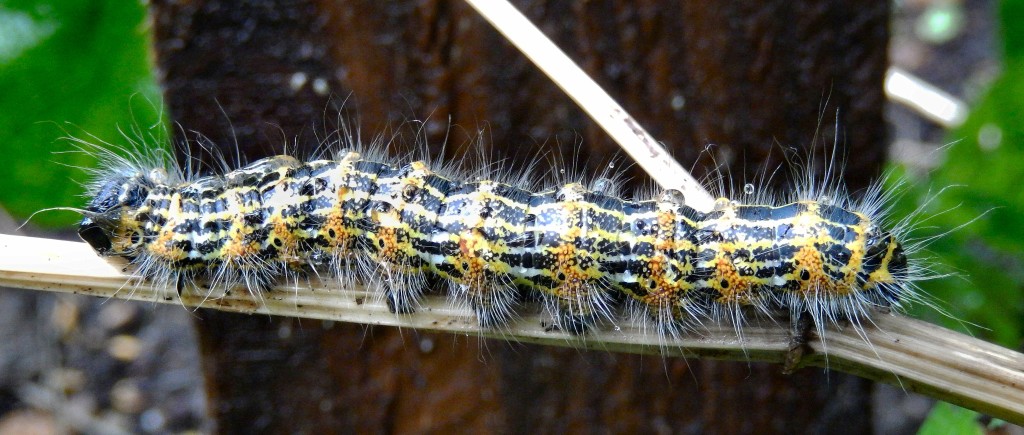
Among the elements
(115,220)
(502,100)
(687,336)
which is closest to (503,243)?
(687,336)

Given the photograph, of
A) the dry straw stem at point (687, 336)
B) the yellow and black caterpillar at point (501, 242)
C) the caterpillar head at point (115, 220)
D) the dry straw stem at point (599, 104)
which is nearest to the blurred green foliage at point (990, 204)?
the yellow and black caterpillar at point (501, 242)

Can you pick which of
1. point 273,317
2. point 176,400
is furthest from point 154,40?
point 176,400

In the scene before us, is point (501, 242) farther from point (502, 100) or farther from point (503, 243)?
point (502, 100)

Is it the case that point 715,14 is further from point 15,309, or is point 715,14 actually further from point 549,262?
point 15,309

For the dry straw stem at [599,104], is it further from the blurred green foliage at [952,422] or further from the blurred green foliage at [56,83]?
the blurred green foliage at [56,83]

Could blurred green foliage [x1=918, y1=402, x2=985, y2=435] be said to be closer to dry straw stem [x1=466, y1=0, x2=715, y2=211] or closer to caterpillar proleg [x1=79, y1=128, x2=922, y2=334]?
caterpillar proleg [x1=79, y1=128, x2=922, y2=334]

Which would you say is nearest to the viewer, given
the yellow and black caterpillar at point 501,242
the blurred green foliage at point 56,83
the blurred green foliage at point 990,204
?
the yellow and black caterpillar at point 501,242

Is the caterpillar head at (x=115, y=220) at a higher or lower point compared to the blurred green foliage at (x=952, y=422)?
higher
